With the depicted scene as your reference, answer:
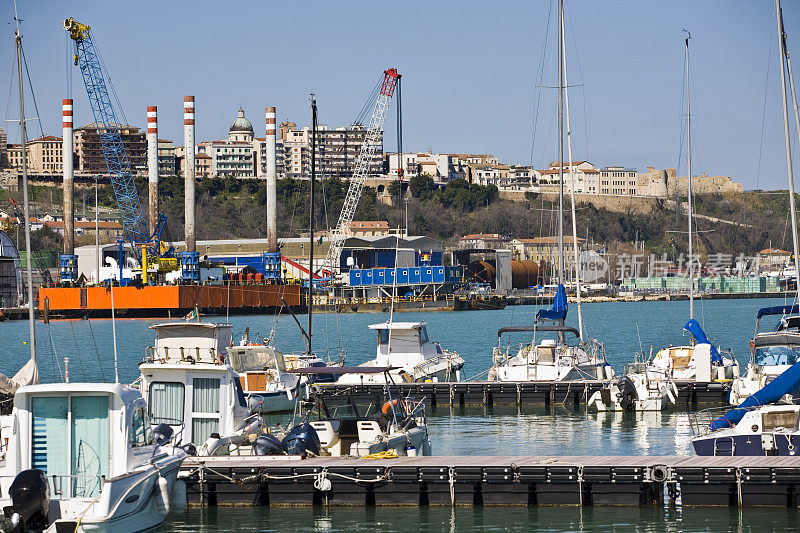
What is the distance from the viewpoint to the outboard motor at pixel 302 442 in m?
20.6

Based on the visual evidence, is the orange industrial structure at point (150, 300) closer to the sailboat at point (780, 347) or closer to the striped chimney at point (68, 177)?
the striped chimney at point (68, 177)

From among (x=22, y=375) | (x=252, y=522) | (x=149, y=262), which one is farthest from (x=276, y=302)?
(x=252, y=522)

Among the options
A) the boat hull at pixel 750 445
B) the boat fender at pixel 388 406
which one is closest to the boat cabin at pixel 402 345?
the boat fender at pixel 388 406

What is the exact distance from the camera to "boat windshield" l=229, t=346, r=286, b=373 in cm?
3161

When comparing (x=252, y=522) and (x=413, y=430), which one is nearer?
(x=252, y=522)

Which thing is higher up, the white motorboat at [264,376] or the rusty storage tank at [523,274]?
the rusty storage tank at [523,274]

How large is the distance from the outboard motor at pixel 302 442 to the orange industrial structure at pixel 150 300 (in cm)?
8335

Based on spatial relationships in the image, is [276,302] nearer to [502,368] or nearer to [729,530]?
[502,368]

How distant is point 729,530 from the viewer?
17844 mm

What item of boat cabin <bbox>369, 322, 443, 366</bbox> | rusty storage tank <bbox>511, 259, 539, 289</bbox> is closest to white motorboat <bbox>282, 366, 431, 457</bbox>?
boat cabin <bbox>369, 322, 443, 366</bbox>

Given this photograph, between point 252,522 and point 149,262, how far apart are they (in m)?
93.9

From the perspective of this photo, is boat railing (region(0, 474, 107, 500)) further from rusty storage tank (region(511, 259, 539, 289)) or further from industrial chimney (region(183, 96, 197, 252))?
rusty storage tank (region(511, 259, 539, 289))

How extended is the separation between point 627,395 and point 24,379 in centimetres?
1624

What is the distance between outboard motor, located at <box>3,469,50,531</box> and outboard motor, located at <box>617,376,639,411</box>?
20253mm
